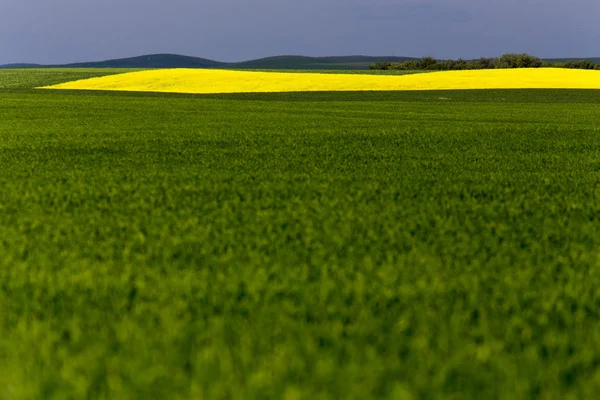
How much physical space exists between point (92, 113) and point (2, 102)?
7.12 meters

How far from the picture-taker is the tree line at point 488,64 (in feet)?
244

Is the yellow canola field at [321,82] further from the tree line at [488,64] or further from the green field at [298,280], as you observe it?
the green field at [298,280]

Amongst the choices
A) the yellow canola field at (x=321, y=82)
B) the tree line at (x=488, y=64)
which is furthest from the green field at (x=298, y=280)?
the tree line at (x=488, y=64)

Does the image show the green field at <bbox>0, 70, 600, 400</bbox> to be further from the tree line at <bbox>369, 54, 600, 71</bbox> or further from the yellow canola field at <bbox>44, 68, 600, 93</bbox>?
the tree line at <bbox>369, 54, 600, 71</bbox>

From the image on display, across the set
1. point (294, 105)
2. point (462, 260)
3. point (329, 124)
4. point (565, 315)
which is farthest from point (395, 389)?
point (294, 105)

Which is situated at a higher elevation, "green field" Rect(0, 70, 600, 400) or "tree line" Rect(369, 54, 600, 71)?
"tree line" Rect(369, 54, 600, 71)

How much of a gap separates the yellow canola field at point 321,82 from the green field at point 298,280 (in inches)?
1306

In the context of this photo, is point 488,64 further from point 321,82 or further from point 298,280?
point 298,280

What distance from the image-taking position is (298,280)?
16.2 ft

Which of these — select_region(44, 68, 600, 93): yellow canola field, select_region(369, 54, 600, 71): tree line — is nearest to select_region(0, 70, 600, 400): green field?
select_region(44, 68, 600, 93): yellow canola field

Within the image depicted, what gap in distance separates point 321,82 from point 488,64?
35.7 m

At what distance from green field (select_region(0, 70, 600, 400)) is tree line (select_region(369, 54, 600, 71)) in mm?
65549

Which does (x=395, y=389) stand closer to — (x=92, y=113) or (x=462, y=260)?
(x=462, y=260)

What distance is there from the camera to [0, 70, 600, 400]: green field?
11.1 ft
